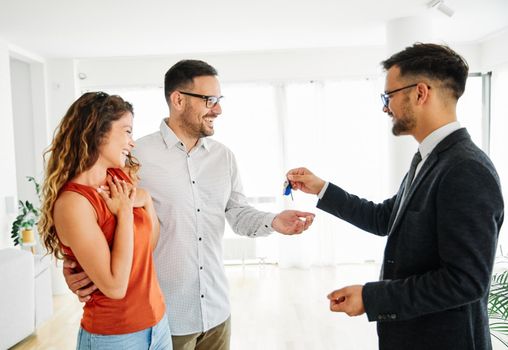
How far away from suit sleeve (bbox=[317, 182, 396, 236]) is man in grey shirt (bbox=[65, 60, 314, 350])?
0.46ft

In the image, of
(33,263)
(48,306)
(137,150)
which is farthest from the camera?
(48,306)

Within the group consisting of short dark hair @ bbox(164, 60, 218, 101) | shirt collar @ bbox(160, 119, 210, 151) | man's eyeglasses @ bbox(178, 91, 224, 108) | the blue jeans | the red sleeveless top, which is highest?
short dark hair @ bbox(164, 60, 218, 101)

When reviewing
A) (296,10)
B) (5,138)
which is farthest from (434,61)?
(5,138)

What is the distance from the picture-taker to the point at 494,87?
577 centimetres

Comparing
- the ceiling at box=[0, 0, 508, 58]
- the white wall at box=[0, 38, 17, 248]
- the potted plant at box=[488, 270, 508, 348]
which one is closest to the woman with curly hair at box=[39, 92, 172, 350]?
the potted plant at box=[488, 270, 508, 348]

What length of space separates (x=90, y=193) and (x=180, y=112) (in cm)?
69

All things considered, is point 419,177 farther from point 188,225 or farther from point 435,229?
point 188,225

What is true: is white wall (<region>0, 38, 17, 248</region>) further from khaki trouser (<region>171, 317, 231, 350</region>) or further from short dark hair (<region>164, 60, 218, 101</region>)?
khaki trouser (<region>171, 317, 231, 350</region>)

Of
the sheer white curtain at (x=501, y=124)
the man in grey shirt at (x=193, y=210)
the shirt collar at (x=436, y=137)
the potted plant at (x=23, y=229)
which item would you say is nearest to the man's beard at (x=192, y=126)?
the man in grey shirt at (x=193, y=210)

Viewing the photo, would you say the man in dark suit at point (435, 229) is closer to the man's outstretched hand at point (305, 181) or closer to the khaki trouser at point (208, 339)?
the man's outstretched hand at point (305, 181)

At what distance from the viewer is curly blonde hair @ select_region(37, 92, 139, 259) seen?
54.8 inches

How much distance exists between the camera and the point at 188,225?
186cm

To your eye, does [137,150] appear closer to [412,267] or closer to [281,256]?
[412,267]

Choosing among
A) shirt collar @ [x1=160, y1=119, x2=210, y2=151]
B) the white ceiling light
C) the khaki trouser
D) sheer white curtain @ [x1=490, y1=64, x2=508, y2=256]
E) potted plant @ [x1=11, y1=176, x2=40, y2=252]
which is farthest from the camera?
sheer white curtain @ [x1=490, y1=64, x2=508, y2=256]
